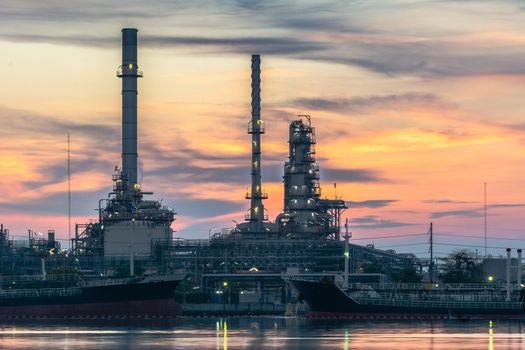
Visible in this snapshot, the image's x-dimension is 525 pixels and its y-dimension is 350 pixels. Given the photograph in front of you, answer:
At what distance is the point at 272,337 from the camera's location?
88.6 metres

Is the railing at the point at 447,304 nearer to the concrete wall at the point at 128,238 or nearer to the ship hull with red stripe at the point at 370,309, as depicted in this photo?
the ship hull with red stripe at the point at 370,309

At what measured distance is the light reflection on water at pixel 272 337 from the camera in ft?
252

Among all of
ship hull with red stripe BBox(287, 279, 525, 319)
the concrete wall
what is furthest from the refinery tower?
ship hull with red stripe BBox(287, 279, 525, 319)

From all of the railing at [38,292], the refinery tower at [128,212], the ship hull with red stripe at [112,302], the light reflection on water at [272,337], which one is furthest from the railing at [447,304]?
the refinery tower at [128,212]

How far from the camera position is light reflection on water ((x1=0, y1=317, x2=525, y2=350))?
7669cm

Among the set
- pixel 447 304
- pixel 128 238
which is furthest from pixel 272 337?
pixel 128 238

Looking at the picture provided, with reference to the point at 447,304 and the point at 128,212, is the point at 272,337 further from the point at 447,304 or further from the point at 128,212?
the point at 128,212

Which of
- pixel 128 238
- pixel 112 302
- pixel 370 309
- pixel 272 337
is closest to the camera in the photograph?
pixel 272 337

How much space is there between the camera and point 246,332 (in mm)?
96688

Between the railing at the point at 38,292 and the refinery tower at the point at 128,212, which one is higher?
the refinery tower at the point at 128,212

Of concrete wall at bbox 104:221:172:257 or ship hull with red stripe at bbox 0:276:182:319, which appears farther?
concrete wall at bbox 104:221:172:257

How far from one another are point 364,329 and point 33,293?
208 feet

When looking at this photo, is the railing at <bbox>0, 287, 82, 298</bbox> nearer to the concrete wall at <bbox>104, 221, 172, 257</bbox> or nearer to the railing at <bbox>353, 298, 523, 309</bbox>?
the railing at <bbox>353, 298, 523, 309</bbox>

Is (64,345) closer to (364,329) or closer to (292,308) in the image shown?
(364,329)
